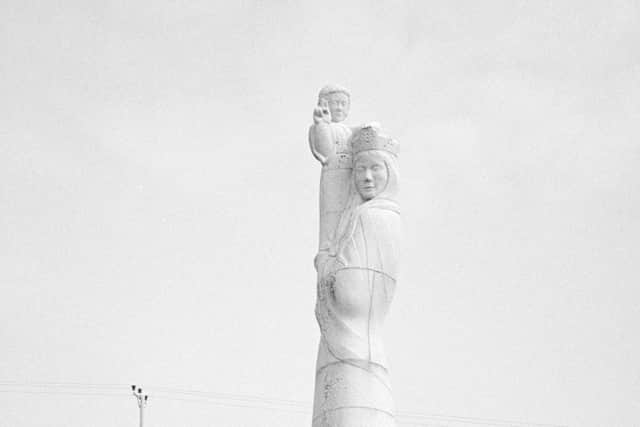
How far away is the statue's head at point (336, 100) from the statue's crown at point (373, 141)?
871 millimetres

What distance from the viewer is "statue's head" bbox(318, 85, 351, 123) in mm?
16203

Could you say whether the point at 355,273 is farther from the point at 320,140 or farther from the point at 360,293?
the point at 320,140

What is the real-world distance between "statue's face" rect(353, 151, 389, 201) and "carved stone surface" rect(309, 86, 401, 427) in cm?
1

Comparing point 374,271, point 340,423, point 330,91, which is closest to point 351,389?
point 340,423

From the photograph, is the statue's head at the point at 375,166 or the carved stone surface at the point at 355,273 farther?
the statue's head at the point at 375,166

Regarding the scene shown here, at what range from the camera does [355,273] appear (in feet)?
48.0

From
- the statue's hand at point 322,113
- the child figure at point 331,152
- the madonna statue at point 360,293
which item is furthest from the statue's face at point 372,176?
the statue's hand at point 322,113

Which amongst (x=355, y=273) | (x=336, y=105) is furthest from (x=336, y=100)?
(x=355, y=273)

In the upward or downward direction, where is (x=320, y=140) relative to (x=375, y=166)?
upward

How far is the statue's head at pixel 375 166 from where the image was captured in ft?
49.7

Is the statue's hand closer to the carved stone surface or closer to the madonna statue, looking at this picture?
the carved stone surface

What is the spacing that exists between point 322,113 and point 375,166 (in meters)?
1.35

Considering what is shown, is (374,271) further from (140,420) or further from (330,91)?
(140,420)

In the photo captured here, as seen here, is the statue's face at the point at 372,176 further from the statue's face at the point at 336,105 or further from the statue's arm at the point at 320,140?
the statue's face at the point at 336,105
